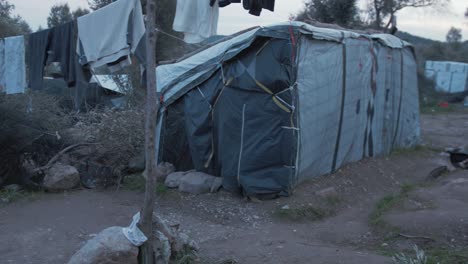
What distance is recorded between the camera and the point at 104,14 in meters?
7.90

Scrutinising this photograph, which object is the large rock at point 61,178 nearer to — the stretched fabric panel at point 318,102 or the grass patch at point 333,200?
the stretched fabric panel at point 318,102

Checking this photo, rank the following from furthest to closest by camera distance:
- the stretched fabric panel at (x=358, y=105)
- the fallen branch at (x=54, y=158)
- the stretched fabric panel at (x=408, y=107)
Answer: the stretched fabric panel at (x=408, y=107) → the stretched fabric panel at (x=358, y=105) → the fallen branch at (x=54, y=158)

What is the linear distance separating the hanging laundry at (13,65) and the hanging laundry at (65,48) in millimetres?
A: 557

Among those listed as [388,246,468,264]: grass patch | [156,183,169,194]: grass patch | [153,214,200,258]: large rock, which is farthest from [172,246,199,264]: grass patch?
[156,183,169,194]: grass patch

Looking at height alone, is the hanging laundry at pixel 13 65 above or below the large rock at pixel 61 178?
above

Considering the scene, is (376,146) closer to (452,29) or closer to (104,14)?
(104,14)

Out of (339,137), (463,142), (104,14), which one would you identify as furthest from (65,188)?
(463,142)

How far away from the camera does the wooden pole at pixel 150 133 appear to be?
14.8 ft

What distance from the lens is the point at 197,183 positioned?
27.9ft

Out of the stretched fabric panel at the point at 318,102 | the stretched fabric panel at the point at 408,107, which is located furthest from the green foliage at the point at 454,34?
the stretched fabric panel at the point at 318,102

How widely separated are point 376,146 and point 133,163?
17.2ft

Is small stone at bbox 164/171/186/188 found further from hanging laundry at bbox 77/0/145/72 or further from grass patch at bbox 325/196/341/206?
grass patch at bbox 325/196/341/206

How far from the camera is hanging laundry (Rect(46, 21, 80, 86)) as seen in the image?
8.73 meters

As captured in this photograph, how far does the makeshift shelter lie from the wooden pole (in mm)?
28985
